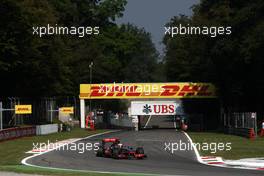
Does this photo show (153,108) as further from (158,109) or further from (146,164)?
(146,164)

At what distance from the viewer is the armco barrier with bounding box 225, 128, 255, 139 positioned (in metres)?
45.5

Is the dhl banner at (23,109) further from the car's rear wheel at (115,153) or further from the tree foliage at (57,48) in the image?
the car's rear wheel at (115,153)

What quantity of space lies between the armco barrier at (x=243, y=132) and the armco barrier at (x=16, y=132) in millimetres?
15885

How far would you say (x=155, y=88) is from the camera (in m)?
74.0

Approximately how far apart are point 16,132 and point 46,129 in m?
11.7

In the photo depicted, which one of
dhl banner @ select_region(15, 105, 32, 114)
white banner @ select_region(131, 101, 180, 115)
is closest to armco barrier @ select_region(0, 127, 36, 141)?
dhl banner @ select_region(15, 105, 32, 114)

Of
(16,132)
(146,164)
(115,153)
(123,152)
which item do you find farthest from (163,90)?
(146,164)

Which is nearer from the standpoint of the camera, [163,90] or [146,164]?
[146,164]

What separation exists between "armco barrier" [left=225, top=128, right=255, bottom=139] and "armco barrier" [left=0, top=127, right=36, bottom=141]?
15.9m

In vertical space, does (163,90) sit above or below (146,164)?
above

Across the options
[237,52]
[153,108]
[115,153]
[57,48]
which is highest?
[57,48]

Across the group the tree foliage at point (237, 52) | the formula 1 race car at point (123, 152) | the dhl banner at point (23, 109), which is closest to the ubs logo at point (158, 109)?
the tree foliage at point (237, 52)

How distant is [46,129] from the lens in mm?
60188

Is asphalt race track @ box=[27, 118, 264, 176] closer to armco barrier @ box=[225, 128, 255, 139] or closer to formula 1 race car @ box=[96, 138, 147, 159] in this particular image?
formula 1 race car @ box=[96, 138, 147, 159]
